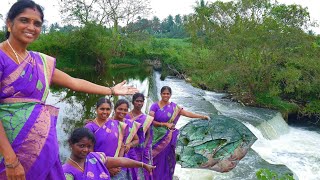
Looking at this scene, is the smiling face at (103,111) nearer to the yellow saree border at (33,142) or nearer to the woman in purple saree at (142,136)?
the woman in purple saree at (142,136)

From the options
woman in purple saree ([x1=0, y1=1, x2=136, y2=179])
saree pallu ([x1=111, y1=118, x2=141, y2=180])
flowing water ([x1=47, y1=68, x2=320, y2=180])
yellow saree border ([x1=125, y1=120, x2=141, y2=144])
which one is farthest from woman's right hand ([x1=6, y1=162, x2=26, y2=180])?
flowing water ([x1=47, y1=68, x2=320, y2=180])

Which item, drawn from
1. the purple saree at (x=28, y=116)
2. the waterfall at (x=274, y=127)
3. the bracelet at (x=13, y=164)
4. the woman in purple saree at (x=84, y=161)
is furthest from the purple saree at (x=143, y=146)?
the waterfall at (x=274, y=127)

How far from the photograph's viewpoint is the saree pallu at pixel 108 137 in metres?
2.95

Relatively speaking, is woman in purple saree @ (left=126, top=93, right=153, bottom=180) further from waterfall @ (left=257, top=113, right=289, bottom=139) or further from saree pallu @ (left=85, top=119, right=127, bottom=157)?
waterfall @ (left=257, top=113, right=289, bottom=139)

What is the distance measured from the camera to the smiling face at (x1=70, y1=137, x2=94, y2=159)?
7.22 feet

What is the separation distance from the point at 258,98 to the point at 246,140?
1017 centimetres

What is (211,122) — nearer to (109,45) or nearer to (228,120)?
(228,120)

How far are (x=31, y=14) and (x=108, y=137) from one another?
65.8 inches

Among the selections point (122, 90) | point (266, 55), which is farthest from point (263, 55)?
point (122, 90)

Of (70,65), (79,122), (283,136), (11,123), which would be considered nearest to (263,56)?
(283,136)

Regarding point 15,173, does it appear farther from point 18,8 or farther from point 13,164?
point 18,8

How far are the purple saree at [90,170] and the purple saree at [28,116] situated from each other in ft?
1.60

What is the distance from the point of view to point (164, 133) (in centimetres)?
466

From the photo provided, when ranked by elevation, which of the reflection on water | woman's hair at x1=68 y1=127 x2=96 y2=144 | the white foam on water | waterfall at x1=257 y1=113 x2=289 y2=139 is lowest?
the white foam on water
